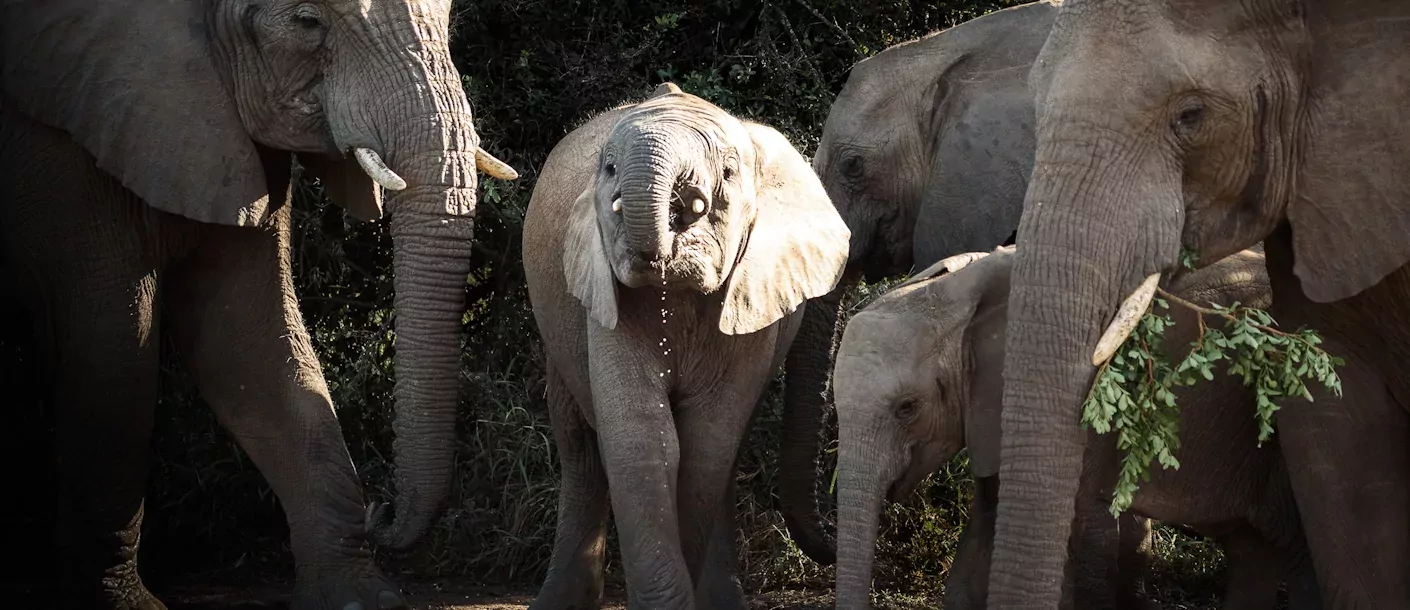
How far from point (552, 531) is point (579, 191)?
1.68 metres

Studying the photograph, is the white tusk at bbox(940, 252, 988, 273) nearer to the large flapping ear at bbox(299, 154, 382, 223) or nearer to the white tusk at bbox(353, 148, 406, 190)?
the white tusk at bbox(353, 148, 406, 190)

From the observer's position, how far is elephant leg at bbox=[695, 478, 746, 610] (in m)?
6.27

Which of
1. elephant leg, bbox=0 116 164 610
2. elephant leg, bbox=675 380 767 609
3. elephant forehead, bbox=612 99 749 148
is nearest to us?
elephant forehead, bbox=612 99 749 148

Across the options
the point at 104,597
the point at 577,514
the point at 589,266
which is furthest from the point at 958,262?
the point at 104,597

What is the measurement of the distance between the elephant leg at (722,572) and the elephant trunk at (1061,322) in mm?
2235

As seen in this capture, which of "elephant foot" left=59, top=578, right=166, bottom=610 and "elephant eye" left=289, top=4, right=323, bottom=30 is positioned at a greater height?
"elephant eye" left=289, top=4, right=323, bottom=30

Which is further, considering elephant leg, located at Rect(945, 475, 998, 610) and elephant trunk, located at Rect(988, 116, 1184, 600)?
elephant leg, located at Rect(945, 475, 998, 610)

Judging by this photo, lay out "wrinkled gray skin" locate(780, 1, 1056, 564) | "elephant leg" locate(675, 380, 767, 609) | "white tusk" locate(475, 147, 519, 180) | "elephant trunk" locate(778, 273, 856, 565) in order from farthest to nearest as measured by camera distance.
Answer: "elephant trunk" locate(778, 273, 856, 565) < "wrinkled gray skin" locate(780, 1, 1056, 564) < "white tusk" locate(475, 147, 519, 180) < "elephant leg" locate(675, 380, 767, 609)

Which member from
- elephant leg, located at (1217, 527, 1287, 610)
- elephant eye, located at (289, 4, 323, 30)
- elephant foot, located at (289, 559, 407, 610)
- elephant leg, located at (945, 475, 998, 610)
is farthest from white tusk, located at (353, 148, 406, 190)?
elephant leg, located at (1217, 527, 1287, 610)

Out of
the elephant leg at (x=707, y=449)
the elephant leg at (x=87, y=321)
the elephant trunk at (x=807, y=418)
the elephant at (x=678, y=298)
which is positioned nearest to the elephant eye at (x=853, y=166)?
the elephant trunk at (x=807, y=418)

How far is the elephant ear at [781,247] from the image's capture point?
538cm

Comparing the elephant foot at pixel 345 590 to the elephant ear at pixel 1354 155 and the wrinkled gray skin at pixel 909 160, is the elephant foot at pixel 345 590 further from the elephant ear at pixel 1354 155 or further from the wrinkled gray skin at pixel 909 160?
the elephant ear at pixel 1354 155

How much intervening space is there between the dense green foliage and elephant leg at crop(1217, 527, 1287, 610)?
4.22ft

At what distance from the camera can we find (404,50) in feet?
18.7
